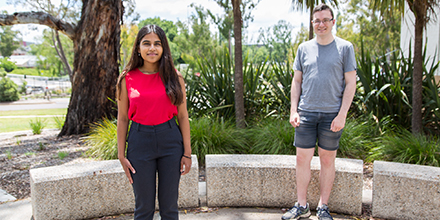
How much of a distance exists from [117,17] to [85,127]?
256 cm

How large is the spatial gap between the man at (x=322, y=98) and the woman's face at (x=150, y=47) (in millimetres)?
1369

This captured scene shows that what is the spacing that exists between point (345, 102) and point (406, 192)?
1.09m

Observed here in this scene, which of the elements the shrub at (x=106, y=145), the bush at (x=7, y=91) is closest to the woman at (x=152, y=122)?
the shrub at (x=106, y=145)

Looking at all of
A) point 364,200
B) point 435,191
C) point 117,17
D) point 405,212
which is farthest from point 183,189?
point 117,17

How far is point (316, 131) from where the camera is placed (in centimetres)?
287

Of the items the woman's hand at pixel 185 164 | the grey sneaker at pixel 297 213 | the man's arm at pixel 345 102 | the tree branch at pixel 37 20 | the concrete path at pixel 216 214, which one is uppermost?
the tree branch at pixel 37 20

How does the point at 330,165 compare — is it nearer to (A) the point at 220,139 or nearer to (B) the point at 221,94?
(A) the point at 220,139

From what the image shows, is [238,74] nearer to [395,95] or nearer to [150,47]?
[395,95]

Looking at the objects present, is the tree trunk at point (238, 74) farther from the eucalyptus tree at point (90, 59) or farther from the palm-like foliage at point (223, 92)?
the eucalyptus tree at point (90, 59)

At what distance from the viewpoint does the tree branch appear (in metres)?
6.96

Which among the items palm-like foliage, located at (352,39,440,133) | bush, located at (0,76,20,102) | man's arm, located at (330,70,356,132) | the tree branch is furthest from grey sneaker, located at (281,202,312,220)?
bush, located at (0,76,20,102)

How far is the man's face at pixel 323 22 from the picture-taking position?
2670 millimetres

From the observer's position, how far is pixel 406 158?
410cm

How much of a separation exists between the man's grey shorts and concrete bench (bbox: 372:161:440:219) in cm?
64
